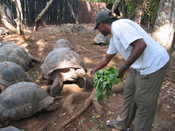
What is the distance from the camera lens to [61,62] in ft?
16.8

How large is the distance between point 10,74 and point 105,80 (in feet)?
7.14

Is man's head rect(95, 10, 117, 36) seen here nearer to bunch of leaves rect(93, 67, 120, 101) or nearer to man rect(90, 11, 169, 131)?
man rect(90, 11, 169, 131)

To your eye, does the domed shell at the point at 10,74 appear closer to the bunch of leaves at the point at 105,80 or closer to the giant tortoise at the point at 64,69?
the giant tortoise at the point at 64,69

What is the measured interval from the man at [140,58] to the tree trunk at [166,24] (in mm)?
1377

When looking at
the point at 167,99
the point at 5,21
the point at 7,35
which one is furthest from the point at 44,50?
the point at 167,99

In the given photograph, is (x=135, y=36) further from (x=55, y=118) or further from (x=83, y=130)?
(x=55, y=118)

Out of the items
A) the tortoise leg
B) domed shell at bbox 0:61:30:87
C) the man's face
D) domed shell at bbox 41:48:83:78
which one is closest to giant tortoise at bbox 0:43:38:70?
domed shell at bbox 41:48:83:78

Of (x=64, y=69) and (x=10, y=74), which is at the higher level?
(x=10, y=74)

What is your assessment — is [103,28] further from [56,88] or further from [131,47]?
[56,88]

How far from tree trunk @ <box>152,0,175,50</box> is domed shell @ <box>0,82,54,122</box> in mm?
2066

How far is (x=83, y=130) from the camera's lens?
144 inches

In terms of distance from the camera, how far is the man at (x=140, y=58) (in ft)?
8.84

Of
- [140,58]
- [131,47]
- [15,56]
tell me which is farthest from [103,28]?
[15,56]

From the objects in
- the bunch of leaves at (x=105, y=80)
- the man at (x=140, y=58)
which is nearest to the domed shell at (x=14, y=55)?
the bunch of leaves at (x=105, y=80)
